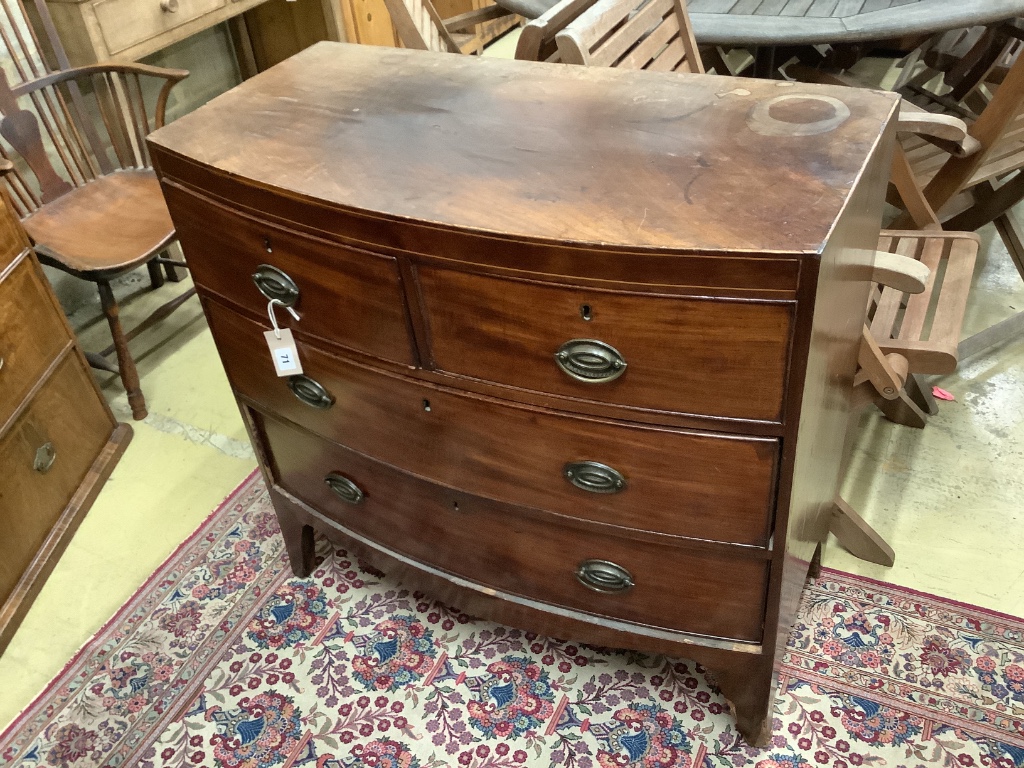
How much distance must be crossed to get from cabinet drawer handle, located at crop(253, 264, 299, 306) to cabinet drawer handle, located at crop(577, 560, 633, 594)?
635 mm

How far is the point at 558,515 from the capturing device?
4.34 feet

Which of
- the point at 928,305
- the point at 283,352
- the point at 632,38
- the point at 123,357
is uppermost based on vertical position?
the point at 632,38

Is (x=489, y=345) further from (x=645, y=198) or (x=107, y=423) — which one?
(x=107, y=423)

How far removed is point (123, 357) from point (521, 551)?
151 cm

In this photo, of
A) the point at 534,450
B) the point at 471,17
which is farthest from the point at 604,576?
the point at 471,17

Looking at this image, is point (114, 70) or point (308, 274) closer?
point (308, 274)

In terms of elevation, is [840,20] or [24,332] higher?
[840,20]

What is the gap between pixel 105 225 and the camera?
239 cm

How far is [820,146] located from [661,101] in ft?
0.93

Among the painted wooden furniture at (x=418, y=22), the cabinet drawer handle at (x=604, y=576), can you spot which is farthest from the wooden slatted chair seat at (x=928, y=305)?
the painted wooden furniture at (x=418, y=22)

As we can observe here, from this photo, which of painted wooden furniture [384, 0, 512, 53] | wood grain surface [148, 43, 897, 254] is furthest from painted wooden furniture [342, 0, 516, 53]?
wood grain surface [148, 43, 897, 254]

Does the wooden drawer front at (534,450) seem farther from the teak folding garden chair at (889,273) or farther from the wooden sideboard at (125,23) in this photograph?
the wooden sideboard at (125,23)

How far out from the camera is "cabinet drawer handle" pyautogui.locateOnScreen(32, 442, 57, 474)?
2.00 metres

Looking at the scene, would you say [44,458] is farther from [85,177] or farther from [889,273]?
[889,273]
